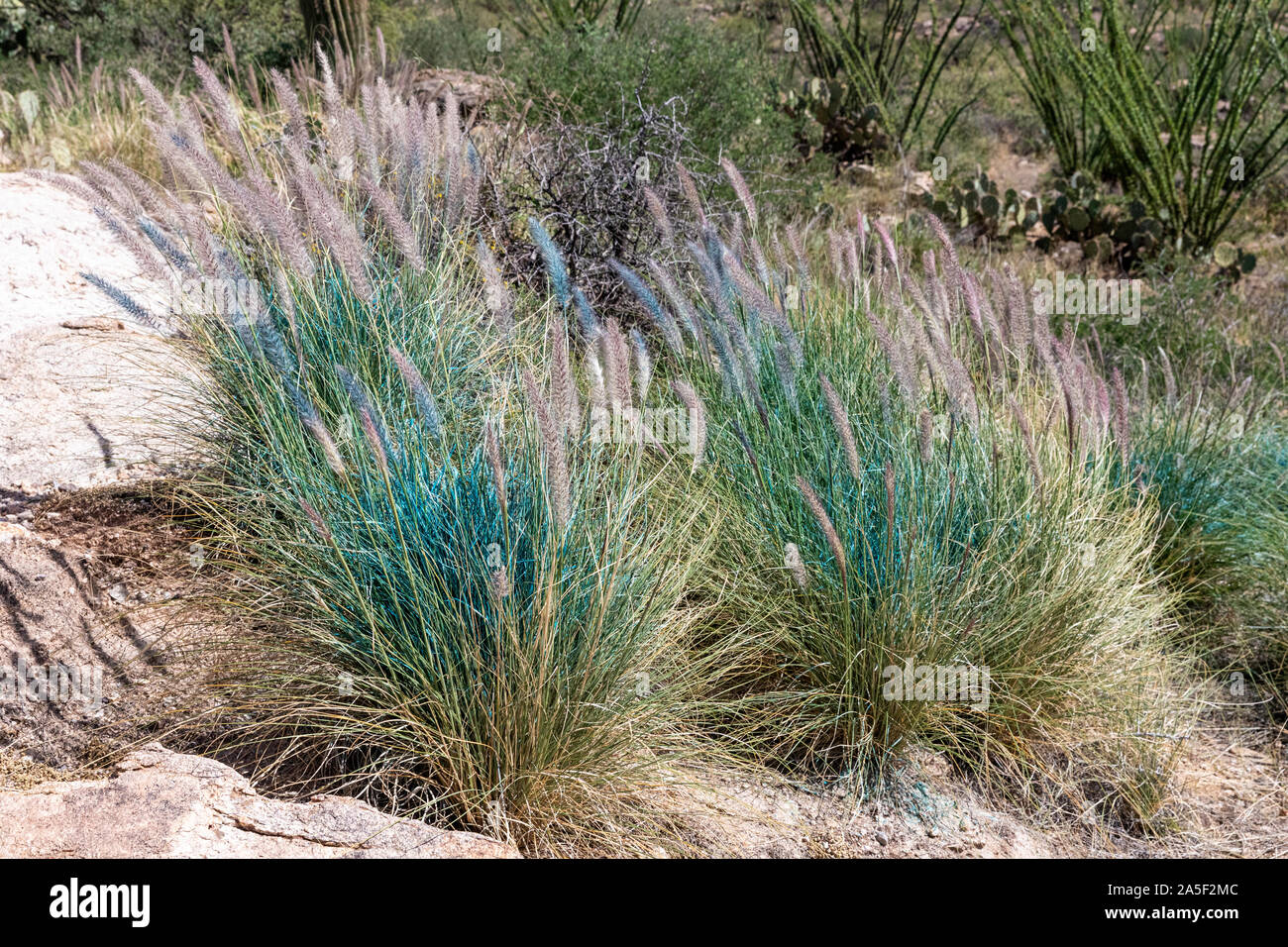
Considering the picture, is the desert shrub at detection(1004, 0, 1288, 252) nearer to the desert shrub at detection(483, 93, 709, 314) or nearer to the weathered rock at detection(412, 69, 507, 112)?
the weathered rock at detection(412, 69, 507, 112)

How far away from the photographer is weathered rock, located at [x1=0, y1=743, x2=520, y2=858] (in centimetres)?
192

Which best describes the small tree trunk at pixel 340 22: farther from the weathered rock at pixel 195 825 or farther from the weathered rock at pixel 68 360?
the weathered rock at pixel 195 825

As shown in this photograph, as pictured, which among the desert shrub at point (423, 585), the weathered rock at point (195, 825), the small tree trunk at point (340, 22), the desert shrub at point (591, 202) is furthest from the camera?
the small tree trunk at point (340, 22)

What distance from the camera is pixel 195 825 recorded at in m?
1.97

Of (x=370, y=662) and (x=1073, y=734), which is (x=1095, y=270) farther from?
(x=370, y=662)

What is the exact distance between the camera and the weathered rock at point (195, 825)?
1922 millimetres

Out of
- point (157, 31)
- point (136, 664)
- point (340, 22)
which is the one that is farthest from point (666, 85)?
point (157, 31)

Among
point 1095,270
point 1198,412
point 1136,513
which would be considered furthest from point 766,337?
point 1095,270

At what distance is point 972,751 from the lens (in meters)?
2.91

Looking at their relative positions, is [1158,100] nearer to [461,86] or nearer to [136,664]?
[461,86]

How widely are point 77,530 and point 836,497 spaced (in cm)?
221

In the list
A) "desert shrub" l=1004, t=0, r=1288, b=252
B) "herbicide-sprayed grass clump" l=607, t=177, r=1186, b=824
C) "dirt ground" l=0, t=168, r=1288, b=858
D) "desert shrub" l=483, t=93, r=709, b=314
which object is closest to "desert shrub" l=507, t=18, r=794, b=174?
"desert shrub" l=483, t=93, r=709, b=314

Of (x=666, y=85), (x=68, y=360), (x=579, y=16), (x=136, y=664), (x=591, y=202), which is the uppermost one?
(x=579, y=16)

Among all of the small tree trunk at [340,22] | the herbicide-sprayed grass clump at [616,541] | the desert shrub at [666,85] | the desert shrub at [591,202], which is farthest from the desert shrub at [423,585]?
the small tree trunk at [340,22]
